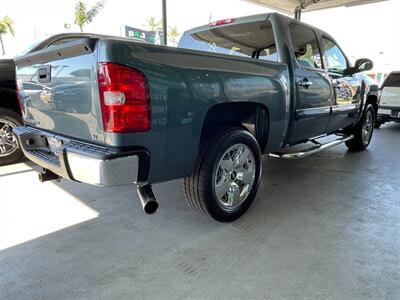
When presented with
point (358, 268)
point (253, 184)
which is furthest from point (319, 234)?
point (253, 184)

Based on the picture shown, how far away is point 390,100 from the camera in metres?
7.81

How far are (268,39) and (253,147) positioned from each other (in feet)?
4.18

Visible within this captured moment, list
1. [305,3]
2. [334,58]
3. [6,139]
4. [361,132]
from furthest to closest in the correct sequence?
[305,3], [361,132], [6,139], [334,58]

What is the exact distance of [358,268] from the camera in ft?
6.89

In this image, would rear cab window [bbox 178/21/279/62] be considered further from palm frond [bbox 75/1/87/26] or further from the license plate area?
palm frond [bbox 75/1/87/26]

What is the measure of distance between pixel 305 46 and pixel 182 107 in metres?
2.21

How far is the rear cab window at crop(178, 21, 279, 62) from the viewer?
323 centimetres

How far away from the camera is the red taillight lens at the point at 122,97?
177 cm

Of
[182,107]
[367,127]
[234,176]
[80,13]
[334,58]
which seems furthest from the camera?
[80,13]

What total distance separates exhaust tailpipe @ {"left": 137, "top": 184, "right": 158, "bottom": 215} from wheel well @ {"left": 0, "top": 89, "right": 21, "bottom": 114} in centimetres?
327

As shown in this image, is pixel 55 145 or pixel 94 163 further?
pixel 55 145

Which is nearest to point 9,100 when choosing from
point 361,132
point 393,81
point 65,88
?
point 65,88

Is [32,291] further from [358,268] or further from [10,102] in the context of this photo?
[10,102]

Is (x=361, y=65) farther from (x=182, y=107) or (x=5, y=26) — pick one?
(x=5, y=26)
